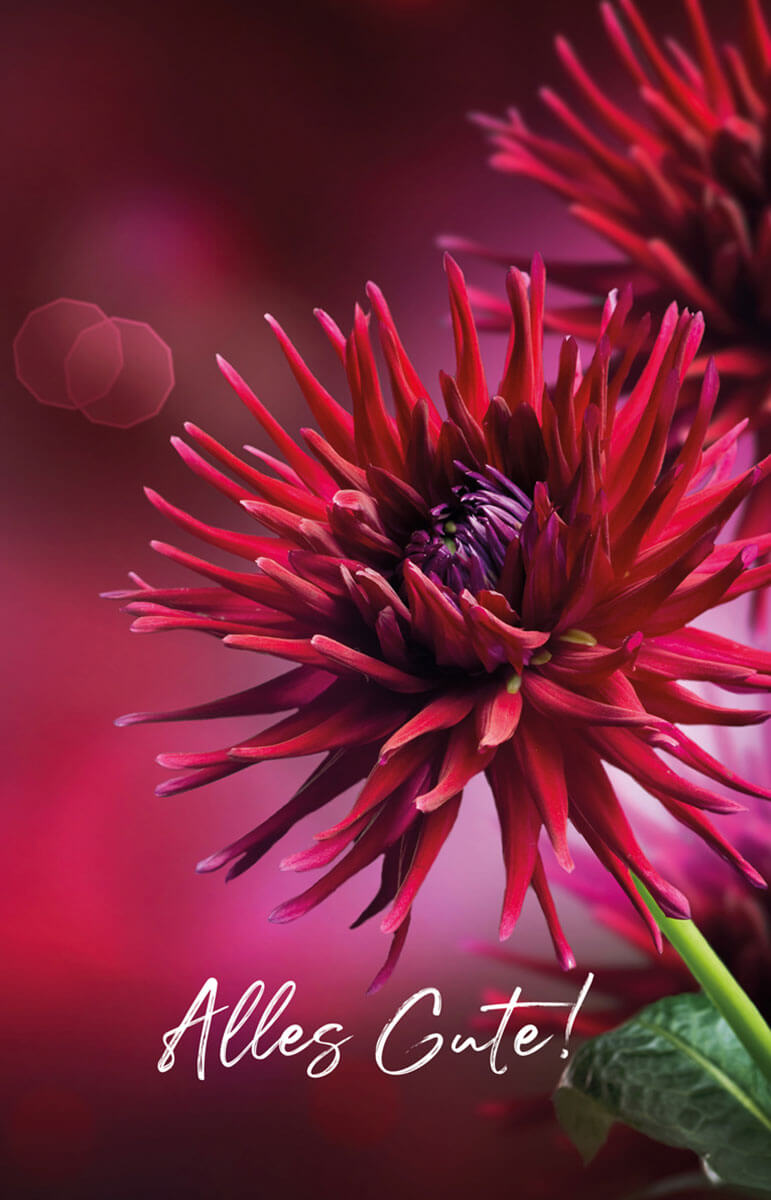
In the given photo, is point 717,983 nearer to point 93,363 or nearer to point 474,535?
point 474,535

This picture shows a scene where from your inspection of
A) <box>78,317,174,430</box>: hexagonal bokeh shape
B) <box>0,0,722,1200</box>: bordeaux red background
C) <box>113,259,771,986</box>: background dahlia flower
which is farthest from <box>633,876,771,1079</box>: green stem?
<box>78,317,174,430</box>: hexagonal bokeh shape

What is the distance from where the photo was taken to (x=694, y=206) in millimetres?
517

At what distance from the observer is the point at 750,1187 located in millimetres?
354

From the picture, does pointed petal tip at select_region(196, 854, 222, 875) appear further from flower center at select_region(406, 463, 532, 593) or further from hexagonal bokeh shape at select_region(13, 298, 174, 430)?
hexagonal bokeh shape at select_region(13, 298, 174, 430)

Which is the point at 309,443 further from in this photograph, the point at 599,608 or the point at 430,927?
the point at 430,927

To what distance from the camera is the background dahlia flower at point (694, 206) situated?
1.61 feet

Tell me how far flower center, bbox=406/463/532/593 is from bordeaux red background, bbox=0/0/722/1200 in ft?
0.92

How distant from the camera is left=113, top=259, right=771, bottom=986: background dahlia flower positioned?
0.27 m

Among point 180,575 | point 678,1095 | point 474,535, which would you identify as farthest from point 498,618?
point 180,575

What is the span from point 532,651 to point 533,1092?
1.14 ft

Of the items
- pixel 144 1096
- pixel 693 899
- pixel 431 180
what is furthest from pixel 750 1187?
pixel 431 180

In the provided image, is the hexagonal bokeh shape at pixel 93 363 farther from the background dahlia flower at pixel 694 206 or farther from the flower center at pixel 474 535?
the flower center at pixel 474 535

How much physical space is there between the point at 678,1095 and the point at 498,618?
21cm

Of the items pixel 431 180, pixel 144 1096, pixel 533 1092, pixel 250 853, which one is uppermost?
pixel 431 180
